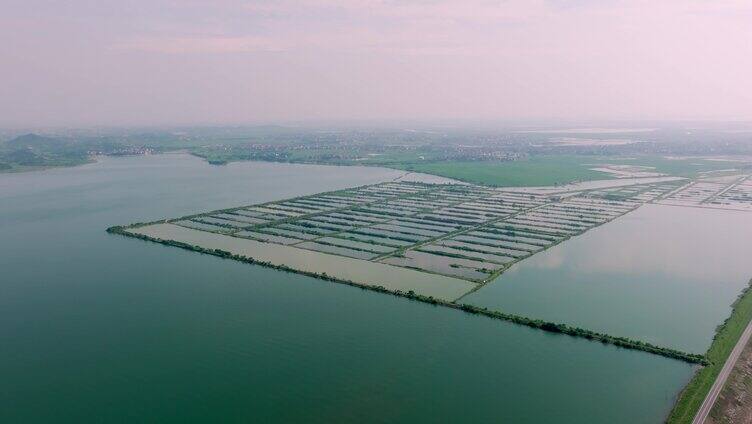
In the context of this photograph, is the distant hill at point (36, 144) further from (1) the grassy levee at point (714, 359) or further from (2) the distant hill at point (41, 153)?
(1) the grassy levee at point (714, 359)

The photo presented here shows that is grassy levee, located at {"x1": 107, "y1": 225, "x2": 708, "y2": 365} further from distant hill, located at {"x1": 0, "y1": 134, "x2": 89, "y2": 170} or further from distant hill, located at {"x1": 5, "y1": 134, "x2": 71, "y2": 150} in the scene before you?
distant hill, located at {"x1": 5, "y1": 134, "x2": 71, "y2": 150}

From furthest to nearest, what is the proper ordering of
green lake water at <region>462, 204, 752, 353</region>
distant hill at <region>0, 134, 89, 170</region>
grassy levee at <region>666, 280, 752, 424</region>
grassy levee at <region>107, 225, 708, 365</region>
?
distant hill at <region>0, 134, 89, 170</region>
green lake water at <region>462, 204, 752, 353</region>
grassy levee at <region>107, 225, 708, 365</region>
grassy levee at <region>666, 280, 752, 424</region>

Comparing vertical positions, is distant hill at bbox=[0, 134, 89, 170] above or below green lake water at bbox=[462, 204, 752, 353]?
above

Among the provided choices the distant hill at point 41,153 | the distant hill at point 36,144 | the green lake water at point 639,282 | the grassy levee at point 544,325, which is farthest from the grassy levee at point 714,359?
the distant hill at point 36,144

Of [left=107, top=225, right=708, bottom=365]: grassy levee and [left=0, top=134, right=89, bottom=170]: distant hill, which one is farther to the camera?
[left=0, top=134, right=89, bottom=170]: distant hill

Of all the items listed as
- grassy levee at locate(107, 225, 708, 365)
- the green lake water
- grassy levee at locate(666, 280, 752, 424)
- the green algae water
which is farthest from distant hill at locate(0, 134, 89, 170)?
grassy levee at locate(666, 280, 752, 424)

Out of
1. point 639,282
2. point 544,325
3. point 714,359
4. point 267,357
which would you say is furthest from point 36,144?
point 714,359

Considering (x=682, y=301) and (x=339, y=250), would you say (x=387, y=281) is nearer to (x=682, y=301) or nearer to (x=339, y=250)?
(x=339, y=250)
